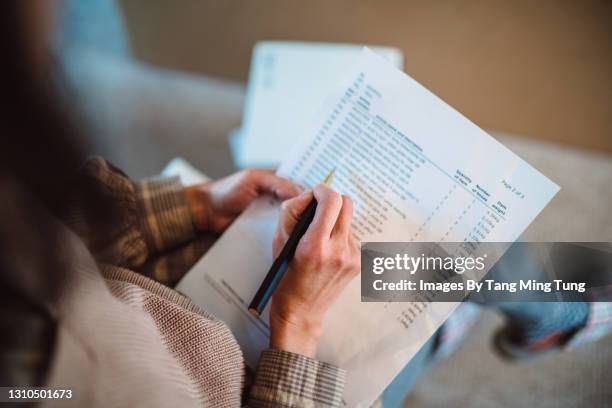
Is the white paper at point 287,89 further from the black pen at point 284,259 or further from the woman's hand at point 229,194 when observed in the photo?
the black pen at point 284,259

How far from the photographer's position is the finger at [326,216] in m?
0.38

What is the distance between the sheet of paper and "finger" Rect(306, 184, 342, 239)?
0.26ft

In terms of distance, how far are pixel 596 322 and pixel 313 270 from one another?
0.50 metres

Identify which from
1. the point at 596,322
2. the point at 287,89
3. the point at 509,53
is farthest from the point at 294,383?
the point at 509,53

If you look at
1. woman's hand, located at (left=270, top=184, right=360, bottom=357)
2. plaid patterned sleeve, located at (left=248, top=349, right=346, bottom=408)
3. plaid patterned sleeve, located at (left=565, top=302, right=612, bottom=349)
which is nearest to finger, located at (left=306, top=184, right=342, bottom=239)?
woman's hand, located at (left=270, top=184, right=360, bottom=357)

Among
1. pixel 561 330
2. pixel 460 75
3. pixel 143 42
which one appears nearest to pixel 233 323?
pixel 561 330

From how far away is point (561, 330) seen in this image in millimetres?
626

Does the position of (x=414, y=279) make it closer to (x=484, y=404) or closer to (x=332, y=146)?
(x=332, y=146)

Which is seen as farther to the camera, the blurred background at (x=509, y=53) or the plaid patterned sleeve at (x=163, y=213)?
the blurred background at (x=509, y=53)

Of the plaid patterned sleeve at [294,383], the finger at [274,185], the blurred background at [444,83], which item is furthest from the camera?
the blurred background at [444,83]

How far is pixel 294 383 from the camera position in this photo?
375mm

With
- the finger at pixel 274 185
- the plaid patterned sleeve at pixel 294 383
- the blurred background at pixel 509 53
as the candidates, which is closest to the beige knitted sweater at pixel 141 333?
the plaid patterned sleeve at pixel 294 383

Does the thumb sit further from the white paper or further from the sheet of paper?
the white paper

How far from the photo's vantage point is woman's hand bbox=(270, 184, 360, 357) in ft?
1.26
